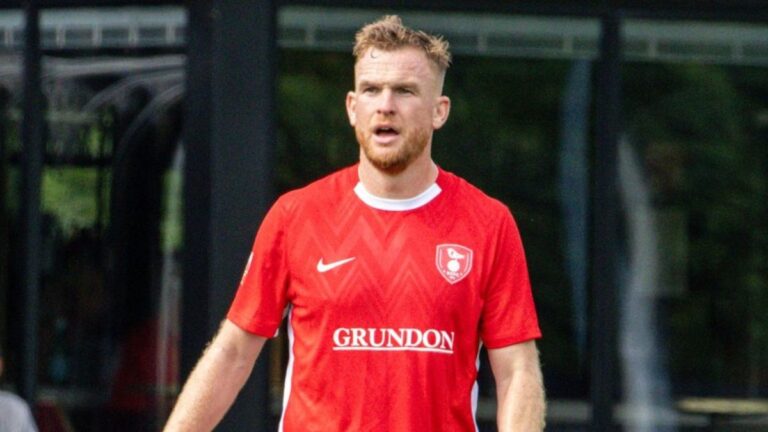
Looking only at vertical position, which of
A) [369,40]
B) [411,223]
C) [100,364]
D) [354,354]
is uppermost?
[369,40]

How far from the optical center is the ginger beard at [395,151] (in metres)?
4.18

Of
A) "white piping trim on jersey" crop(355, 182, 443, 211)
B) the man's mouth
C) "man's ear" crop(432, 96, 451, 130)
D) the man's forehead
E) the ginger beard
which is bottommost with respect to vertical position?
"white piping trim on jersey" crop(355, 182, 443, 211)

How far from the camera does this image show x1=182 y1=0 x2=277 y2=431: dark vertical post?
7770mm

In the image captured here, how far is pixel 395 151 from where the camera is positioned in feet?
13.7

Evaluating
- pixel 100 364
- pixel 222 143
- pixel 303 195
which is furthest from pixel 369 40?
pixel 100 364

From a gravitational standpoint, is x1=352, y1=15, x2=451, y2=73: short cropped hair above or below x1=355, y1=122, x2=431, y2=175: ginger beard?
above

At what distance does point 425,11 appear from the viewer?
8094 mm

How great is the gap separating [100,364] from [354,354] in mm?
4351

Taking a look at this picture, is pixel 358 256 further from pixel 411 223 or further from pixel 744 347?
pixel 744 347

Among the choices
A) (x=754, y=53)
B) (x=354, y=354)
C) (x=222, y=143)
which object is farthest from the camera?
(x=754, y=53)

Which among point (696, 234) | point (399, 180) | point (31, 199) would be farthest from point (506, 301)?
point (31, 199)

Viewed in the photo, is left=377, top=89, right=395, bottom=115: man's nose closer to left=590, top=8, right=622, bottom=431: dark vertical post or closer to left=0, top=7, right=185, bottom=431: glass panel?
left=0, top=7, right=185, bottom=431: glass panel

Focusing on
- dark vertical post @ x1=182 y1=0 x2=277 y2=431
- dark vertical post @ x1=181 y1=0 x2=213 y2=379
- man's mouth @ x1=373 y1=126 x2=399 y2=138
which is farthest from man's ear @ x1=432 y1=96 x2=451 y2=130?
dark vertical post @ x1=181 y1=0 x2=213 y2=379

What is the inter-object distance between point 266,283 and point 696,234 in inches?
174
